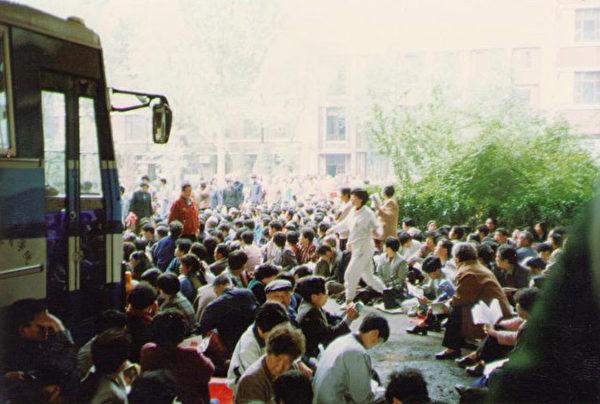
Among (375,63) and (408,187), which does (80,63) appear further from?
(375,63)

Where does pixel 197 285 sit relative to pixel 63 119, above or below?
below

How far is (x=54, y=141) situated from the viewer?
5.29 meters

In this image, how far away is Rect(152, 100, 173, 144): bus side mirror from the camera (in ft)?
21.7

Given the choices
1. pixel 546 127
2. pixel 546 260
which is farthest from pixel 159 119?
pixel 546 127

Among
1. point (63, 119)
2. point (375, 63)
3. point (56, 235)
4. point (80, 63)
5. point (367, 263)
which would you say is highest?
point (375, 63)

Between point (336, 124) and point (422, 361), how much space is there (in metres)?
32.1

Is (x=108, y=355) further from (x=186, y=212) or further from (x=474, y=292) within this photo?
(x=186, y=212)

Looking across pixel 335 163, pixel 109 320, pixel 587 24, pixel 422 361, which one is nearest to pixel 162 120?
pixel 109 320

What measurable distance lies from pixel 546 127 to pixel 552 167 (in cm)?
133

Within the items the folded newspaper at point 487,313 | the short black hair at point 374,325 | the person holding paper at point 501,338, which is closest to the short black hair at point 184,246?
the folded newspaper at point 487,313

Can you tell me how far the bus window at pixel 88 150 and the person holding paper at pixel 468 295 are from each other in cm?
366

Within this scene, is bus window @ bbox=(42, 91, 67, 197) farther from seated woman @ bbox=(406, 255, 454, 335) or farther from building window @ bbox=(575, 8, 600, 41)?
building window @ bbox=(575, 8, 600, 41)

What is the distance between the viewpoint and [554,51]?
2867 cm

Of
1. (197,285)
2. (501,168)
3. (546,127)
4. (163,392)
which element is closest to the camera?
(163,392)
